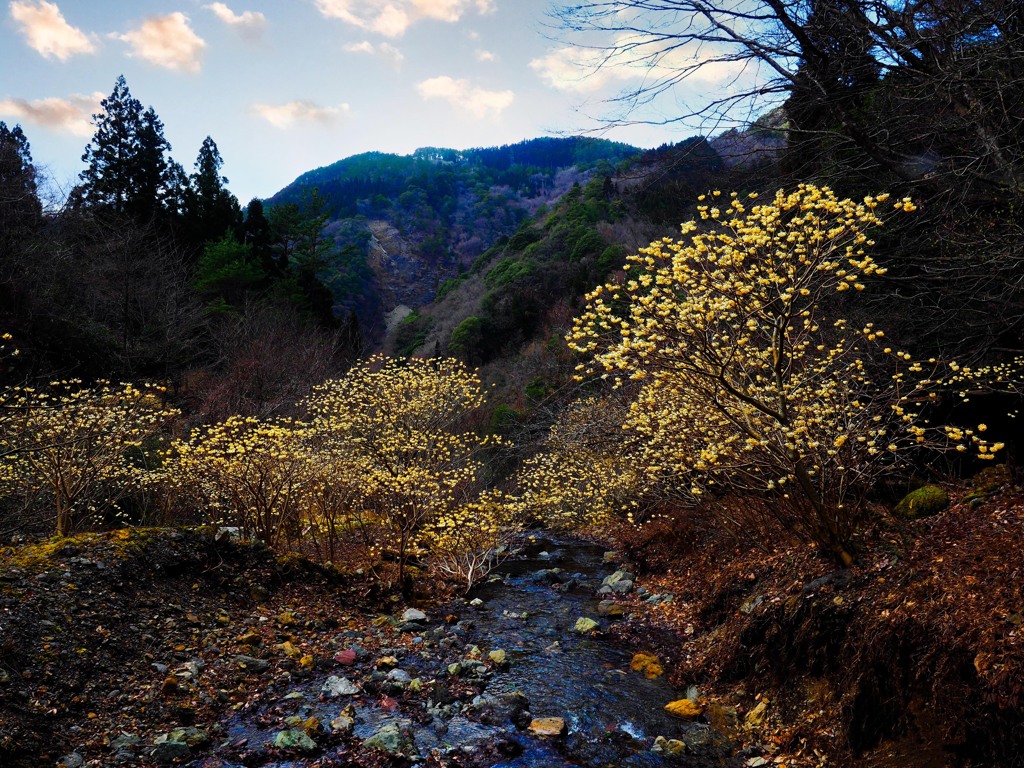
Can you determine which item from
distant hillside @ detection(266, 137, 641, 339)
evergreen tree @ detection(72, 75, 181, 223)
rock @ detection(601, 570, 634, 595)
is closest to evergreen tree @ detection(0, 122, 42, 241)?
evergreen tree @ detection(72, 75, 181, 223)

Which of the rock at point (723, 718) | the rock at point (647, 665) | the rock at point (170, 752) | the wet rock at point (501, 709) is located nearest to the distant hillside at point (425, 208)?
the rock at point (647, 665)

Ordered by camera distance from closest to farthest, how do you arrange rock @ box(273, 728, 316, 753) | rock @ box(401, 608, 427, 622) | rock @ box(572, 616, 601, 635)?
rock @ box(273, 728, 316, 753) < rock @ box(572, 616, 601, 635) < rock @ box(401, 608, 427, 622)

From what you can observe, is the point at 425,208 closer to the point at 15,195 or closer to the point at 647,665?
the point at 15,195

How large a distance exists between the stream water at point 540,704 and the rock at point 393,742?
0.17 feet

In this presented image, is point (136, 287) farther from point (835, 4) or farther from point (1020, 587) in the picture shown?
point (1020, 587)

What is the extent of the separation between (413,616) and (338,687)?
2721 mm

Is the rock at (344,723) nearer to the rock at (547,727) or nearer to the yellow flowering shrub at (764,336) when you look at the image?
the rock at (547,727)

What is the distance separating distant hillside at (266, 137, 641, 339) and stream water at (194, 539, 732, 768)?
5667 centimetres

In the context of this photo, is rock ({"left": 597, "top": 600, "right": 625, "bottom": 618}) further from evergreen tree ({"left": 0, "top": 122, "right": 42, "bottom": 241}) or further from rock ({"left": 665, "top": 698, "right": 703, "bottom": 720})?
evergreen tree ({"left": 0, "top": 122, "right": 42, "bottom": 241})

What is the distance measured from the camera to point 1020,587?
14.2ft

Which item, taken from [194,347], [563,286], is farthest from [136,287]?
[563,286]

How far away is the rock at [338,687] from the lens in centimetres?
639

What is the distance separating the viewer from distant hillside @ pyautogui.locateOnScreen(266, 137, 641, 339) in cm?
7656

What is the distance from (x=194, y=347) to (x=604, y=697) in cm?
2096
